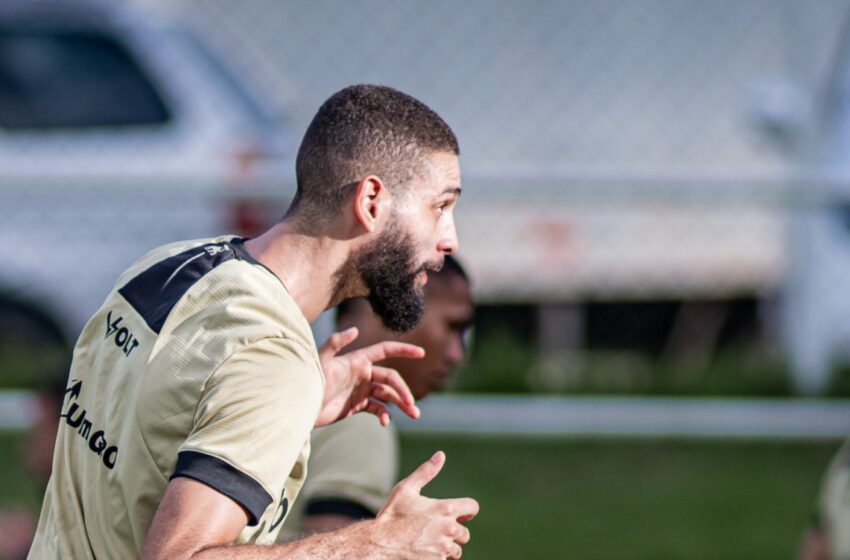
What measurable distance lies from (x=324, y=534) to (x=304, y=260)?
0.56 metres

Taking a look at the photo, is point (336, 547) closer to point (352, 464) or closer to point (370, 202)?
point (370, 202)

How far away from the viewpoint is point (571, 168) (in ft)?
22.4

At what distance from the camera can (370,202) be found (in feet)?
8.93

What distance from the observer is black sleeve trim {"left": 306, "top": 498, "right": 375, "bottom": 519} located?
3445 millimetres

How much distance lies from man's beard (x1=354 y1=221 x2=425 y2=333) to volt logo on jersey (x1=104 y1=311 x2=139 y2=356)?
435 millimetres

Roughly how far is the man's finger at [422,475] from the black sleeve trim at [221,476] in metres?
0.26

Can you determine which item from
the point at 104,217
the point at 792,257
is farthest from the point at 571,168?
the point at 104,217

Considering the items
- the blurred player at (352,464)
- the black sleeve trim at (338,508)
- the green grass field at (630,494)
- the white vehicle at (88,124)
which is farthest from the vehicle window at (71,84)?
the black sleeve trim at (338,508)

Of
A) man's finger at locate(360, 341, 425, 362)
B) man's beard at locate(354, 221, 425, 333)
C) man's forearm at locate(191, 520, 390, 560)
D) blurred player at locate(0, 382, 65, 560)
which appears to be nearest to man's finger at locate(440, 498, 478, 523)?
man's forearm at locate(191, 520, 390, 560)

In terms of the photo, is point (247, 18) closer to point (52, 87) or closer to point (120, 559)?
point (52, 87)

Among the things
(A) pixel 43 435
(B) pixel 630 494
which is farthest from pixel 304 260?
(B) pixel 630 494

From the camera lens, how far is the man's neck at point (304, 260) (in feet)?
8.90

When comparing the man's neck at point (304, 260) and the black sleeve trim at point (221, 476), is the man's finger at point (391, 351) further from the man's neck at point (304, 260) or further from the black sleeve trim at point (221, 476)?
the black sleeve trim at point (221, 476)

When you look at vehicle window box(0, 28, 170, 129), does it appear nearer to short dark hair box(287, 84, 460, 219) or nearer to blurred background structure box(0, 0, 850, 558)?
blurred background structure box(0, 0, 850, 558)
